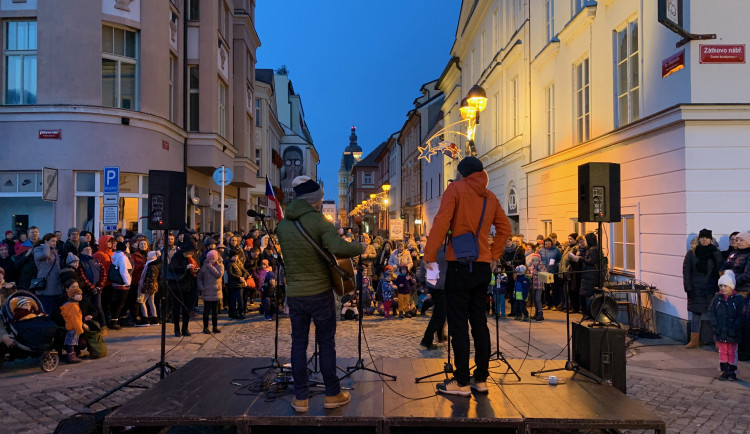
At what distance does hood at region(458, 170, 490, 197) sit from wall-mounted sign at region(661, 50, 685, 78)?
20.7 ft

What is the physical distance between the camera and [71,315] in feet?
28.0

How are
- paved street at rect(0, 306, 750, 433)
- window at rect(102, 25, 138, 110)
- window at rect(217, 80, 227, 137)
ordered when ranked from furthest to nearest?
window at rect(217, 80, 227, 137) → window at rect(102, 25, 138, 110) → paved street at rect(0, 306, 750, 433)

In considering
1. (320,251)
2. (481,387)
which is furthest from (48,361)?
(481,387)

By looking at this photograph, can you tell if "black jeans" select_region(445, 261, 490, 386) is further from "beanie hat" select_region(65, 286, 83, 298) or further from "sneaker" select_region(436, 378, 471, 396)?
"beanie hat" select_region(65, 286, 83, 298)

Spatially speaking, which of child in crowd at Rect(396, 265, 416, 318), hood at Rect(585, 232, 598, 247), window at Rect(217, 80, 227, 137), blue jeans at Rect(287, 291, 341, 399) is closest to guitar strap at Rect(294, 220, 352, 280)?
blue jeans at Rect(287, 291, 341, 399)

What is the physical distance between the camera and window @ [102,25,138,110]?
1647 cm

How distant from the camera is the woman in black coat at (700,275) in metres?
9.15

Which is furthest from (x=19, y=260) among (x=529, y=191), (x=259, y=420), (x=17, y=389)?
(x=529, y=191)

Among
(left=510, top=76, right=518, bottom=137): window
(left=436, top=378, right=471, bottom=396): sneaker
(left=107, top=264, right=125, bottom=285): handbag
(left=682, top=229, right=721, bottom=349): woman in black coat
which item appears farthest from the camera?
(left=510, top=76, right=518, bottom=137): window

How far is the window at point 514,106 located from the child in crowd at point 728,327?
13911 millimetres

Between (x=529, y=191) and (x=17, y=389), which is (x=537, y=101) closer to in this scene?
(x=529, y=191)

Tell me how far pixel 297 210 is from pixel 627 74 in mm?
9526

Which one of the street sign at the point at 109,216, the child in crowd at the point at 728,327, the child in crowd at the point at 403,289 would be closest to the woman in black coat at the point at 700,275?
the child in crowd at the point at 728,327

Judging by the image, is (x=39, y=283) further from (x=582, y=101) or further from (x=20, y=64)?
(x=582, y=101)
